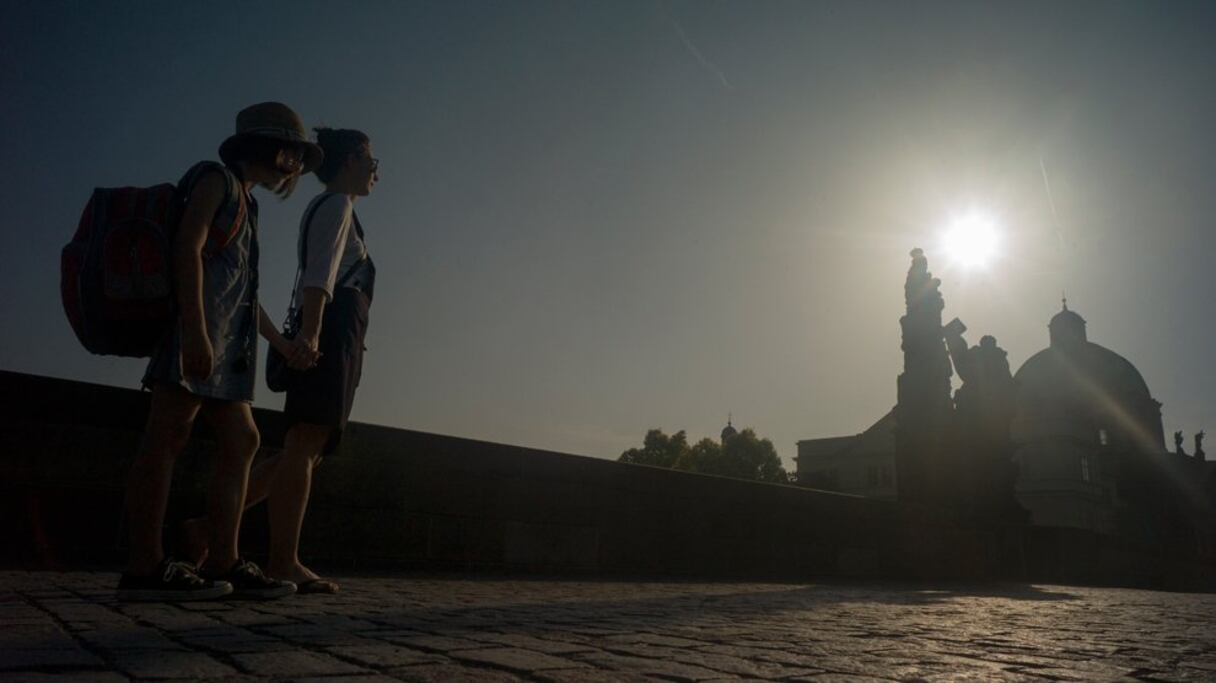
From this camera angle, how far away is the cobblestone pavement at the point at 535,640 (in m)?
1.93

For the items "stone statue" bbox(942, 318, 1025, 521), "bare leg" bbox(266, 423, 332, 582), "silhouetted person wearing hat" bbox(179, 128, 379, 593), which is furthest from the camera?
"stone statue" bbox(942, 318, 1025, 521)

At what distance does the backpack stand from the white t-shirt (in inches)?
25.3

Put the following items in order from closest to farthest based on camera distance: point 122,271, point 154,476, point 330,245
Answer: point 122,271 → point 154,476 → point 330,245

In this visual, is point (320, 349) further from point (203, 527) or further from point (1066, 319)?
point (1066, 319)

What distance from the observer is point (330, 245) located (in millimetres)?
3744

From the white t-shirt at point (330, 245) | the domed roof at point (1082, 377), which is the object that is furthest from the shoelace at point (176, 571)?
the domed roof at point (1082, 377)

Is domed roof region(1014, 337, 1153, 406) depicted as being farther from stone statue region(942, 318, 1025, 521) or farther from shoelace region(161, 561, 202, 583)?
shoelace region(161, 561, 202, 583)

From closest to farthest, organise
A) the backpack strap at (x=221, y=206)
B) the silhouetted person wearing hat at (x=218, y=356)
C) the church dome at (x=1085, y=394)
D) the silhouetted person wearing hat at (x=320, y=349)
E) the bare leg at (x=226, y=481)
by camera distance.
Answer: the silhouetted person wearing hat at (x=218, y=356) → the backpack strap at (x=221, y=206) → the bare leg at (x=226, y=481) → the silhouetted person wearing hat at (x=320, y=349) → the church dome at (x=1085, y=394)

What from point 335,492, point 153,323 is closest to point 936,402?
point 335,492

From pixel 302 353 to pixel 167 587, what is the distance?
1052mm

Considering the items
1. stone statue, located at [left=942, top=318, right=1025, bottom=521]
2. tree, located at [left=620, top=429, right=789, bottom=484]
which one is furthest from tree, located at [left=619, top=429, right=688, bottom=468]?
stone statue, located at [left=942, top=318, right=1025, bottom=521]

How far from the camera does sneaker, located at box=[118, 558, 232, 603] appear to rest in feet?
10.0

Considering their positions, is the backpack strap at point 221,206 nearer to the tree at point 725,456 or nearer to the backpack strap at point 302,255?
the backpack strap at point 302,255

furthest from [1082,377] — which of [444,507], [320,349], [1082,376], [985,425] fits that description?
[320,349]
